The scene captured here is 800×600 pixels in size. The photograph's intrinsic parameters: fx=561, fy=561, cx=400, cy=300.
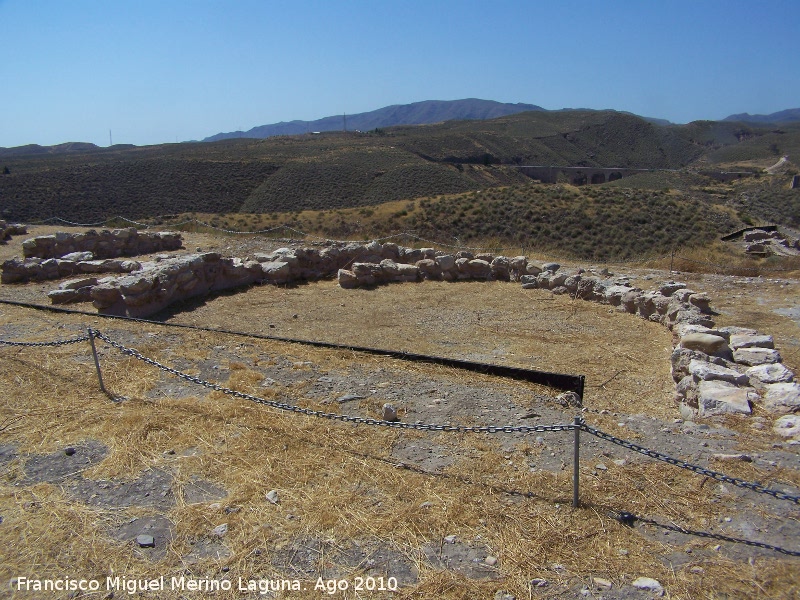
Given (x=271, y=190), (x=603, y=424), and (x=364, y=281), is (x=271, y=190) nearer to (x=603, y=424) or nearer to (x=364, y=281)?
(x=364, y=281)

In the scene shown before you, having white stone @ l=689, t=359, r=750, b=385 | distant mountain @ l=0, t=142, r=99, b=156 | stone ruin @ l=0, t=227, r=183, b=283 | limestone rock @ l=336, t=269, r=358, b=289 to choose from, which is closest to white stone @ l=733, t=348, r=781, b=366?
white stone @ l=689, t=359, r=750, b=385

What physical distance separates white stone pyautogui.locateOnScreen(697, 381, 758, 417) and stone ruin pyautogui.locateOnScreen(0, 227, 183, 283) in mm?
11659

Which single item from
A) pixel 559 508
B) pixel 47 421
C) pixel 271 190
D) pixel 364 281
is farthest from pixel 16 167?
pixel 559 508

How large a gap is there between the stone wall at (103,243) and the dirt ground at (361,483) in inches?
387

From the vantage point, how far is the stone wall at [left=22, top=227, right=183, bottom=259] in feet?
51.7

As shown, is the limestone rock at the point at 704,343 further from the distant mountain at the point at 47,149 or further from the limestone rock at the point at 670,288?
the distant mountain at the point at 47,149

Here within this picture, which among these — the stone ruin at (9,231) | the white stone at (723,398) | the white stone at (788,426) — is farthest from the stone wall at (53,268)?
the white stone at (788,426)

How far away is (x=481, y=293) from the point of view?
11969mm

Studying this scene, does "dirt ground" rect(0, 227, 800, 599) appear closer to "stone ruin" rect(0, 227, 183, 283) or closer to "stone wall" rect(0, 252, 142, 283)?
"stone wall" rect(0, 252, 142, 283)

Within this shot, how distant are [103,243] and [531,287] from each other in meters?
12.3

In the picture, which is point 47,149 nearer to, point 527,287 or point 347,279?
point 347,279

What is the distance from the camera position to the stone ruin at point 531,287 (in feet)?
20.1

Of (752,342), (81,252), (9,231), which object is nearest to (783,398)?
(752,342)

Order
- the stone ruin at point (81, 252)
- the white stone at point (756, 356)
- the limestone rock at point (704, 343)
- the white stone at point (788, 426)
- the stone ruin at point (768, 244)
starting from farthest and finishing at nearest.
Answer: the stone ruin at point (768, 244), the stone ruin at point (81, 252), the limestone rock at point (704, 343), the white stone at point (756, 356), the white stone at point (788, 426)
